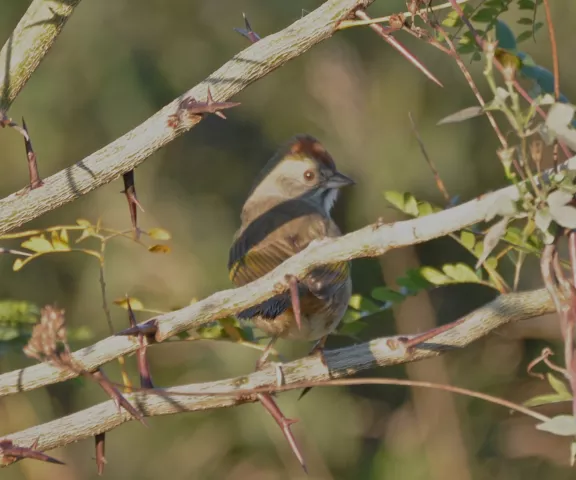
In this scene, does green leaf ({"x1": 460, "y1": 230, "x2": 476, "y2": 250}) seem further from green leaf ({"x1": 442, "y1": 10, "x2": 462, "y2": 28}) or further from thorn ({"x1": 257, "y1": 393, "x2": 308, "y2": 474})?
thorn ({"x1": 257, "y1": 393, "x2": 308, "y2": 474})

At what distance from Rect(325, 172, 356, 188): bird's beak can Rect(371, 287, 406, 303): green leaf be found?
2189 mm

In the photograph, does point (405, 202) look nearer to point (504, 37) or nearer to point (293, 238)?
point (504, 37)

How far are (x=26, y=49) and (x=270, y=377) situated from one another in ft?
3.07

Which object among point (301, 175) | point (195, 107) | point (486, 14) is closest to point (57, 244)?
point (195, 107)

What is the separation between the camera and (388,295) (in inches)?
123

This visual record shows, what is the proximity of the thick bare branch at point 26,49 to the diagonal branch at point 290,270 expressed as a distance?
55 cm

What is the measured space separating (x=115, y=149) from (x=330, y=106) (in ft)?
16.3

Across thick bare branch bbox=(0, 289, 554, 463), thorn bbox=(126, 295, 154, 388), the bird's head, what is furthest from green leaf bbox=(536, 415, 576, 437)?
the bird's head

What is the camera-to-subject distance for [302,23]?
6.58ft

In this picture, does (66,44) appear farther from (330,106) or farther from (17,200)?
(17,200)

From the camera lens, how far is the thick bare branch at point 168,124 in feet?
6.51

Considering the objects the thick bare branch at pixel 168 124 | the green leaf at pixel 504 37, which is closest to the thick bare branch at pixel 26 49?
the thick bare branch at pixel 168 124

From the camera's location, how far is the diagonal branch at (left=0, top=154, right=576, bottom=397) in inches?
64.4

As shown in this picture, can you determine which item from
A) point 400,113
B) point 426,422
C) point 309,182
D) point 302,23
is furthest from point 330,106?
point 302,23
